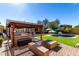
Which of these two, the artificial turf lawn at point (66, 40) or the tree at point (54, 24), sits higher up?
the tree at point (54, 24)

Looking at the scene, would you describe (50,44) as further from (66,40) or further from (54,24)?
(66,40)

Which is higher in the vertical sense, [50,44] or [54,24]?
[54,24]

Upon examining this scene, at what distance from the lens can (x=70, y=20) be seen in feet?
15.2

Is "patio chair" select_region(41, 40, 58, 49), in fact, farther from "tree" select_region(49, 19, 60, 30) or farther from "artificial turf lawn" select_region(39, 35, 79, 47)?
"tree" select_region(49, 19, 60, 30)

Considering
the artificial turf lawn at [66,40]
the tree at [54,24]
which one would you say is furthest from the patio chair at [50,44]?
the tree at [54,24]

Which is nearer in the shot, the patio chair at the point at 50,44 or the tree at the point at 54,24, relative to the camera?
the tree at the point at 54,24

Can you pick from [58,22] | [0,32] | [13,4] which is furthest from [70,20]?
[0,32]

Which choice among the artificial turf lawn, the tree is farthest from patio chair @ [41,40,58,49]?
the tree

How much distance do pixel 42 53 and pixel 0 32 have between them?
8.24ft

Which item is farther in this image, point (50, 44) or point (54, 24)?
point (50, 44)

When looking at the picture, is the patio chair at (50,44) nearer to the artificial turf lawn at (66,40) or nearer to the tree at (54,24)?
the artificial turf lawn at (66,40)

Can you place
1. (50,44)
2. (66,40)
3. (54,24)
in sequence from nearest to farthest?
(54,24)
(50,44)
(66,40)

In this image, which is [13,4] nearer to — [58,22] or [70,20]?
[58,22]

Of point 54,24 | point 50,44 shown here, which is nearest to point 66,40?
point 50,44
